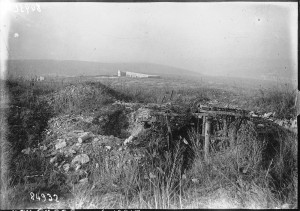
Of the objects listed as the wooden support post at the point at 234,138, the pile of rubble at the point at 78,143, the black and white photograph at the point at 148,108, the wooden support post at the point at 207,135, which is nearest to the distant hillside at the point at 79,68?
the black and white photograph at the point at 148,108

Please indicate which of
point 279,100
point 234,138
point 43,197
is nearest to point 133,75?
point 234,138

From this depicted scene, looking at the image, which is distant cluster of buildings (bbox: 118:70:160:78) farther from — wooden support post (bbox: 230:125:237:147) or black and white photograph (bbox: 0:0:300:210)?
wooden support post (bbox: 230:125:237:147)

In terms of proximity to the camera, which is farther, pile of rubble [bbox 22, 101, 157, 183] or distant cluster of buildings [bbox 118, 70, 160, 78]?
distant cluster of buildings [bbox 118, 70, 160, 78]

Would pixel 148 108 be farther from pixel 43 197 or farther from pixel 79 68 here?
pixel 43 197

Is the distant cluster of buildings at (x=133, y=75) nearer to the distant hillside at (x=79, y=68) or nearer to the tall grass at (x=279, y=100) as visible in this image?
the distant hillside at (x=79, y=68)

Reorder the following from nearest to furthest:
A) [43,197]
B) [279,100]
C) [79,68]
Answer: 1. [43,197]
2. [279,100]
3. [79,68]

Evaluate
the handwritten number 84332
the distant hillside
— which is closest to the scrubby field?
the handwritten number 84332

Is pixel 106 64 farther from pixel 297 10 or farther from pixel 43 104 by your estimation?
pixel 297 10
